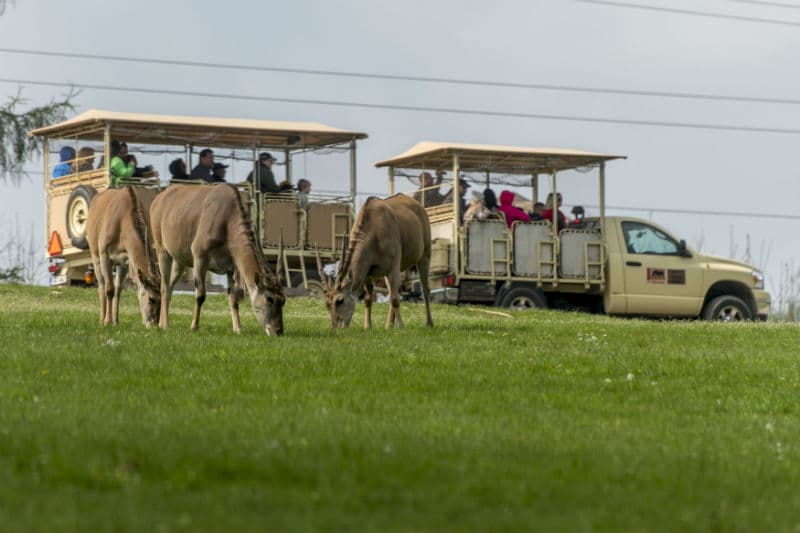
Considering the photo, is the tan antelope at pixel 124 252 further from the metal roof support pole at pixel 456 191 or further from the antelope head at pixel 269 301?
the metal roof support pole at pixel 456 191

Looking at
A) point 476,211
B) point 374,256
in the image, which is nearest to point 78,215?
point 476,211

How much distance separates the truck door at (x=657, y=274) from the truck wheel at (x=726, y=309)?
10.9 inches

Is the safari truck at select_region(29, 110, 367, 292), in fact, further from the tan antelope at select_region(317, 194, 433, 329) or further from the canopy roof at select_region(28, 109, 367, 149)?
the tan antelope at select_region(317, 194, 433, 329)

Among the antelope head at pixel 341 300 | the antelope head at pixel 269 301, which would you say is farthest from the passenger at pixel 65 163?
the antelope head at pixel 269 301

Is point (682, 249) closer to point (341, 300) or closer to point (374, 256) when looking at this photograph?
point (374, 256)

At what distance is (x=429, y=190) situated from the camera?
105ft

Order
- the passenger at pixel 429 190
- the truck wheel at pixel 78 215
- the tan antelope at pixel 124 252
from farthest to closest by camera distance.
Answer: the passenger at pixel 429 190 < the truck wheel at pixel 78 215 < the tan antelope at pixel 124 252

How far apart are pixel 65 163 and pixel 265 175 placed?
3896 mm

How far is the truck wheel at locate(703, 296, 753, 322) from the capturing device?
31.7 meters

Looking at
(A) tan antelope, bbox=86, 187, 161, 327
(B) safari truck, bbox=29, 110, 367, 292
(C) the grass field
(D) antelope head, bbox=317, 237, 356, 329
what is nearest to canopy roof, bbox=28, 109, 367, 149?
(B) safari truck, bbox=29, 110, 367, 292

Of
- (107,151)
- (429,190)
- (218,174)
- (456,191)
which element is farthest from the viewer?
(429,190)

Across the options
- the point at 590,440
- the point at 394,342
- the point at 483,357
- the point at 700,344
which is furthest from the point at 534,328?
the point at 590,440

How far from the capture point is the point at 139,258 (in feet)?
65.8

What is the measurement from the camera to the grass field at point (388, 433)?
752 centimetres
